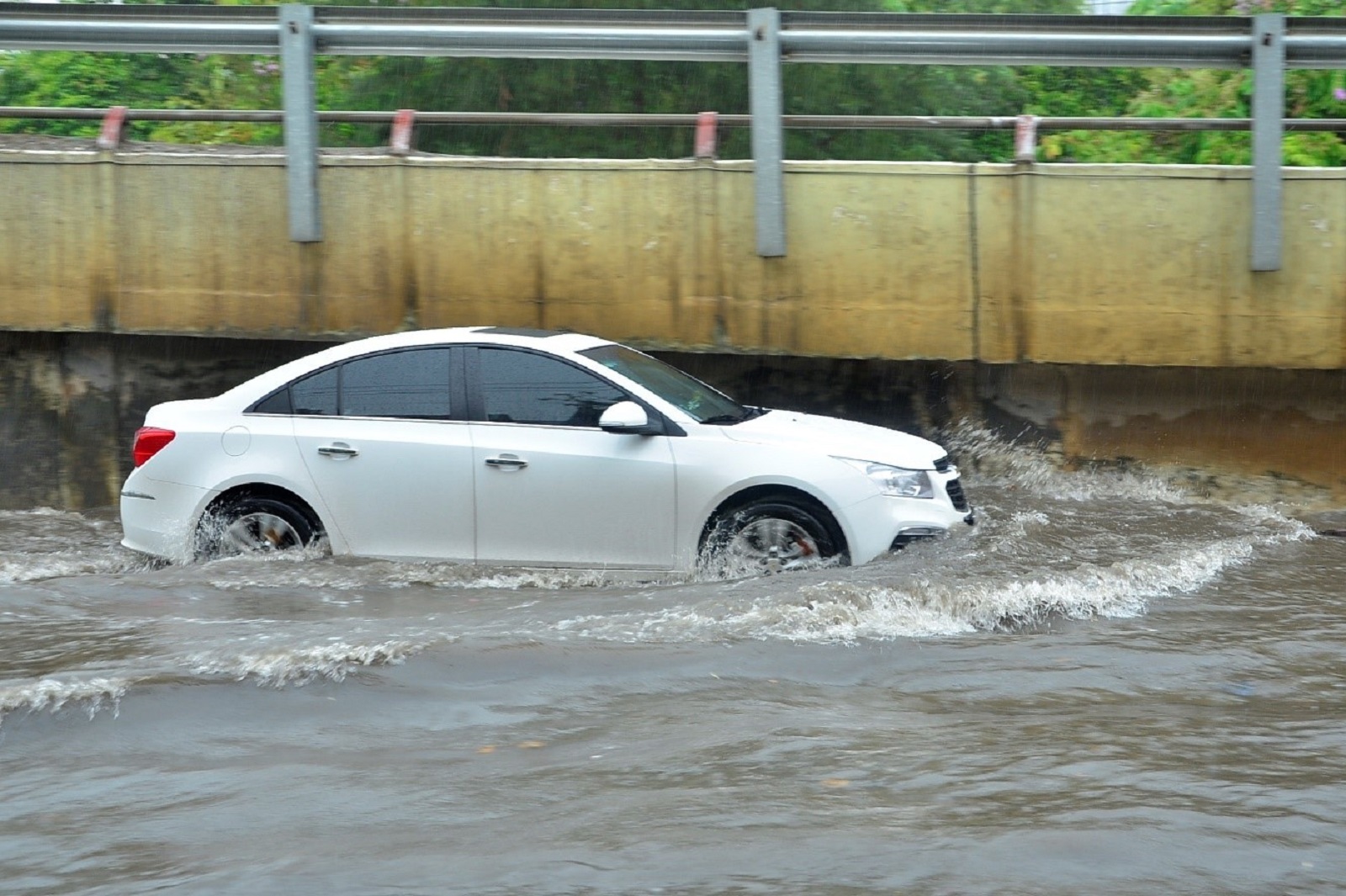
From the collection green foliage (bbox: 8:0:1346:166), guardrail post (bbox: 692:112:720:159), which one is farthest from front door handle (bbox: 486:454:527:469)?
green foliage (bbox: 8:0:1346:166)

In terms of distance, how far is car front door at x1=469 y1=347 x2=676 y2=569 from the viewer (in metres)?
7.82

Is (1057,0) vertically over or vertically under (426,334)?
over

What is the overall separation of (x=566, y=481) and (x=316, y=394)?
1505 millimetres

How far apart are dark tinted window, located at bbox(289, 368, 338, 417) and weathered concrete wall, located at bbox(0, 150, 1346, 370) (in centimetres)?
207

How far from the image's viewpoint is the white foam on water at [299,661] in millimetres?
6070

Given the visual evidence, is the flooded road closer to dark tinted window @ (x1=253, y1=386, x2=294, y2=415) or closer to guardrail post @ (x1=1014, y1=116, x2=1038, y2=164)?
dark tinted window @ (x1=253, y1=386, x2=294, y2=415)

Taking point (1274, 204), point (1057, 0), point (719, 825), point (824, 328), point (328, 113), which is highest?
point (1057, 0)

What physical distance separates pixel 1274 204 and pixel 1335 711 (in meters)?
4.69

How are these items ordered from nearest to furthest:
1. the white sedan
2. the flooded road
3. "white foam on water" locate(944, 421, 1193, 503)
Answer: the flooded road < the white sedan < "white foam on water" locate(944, 421, 1193, 503)

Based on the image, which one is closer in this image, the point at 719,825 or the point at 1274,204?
the point at 719,825

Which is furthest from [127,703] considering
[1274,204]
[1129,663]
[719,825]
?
[1274,204]

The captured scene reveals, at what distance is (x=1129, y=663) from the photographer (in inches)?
244

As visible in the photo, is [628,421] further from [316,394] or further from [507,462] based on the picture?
[316,394]

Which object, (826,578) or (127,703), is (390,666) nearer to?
(127,703)
